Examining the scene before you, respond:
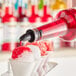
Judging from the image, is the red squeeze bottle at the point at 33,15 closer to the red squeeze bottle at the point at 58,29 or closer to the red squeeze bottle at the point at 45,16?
the red squeeze bottle at the point at 45,16

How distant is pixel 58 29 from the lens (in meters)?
0.22

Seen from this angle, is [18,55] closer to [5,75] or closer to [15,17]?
[5,75]

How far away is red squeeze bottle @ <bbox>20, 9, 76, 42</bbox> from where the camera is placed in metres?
0.20

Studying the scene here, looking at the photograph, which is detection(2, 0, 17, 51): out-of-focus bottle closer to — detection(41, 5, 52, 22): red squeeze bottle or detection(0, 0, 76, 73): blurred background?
detection(0, 0, 76, 73): blurred background

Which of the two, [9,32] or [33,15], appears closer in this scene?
[9,32]

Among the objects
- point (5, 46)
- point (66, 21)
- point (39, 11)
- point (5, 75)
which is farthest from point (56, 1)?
point (66, 21)

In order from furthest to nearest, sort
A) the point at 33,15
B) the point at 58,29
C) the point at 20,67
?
1. the point at 33,15
2. the point at 20,67
3. the point at 58,29

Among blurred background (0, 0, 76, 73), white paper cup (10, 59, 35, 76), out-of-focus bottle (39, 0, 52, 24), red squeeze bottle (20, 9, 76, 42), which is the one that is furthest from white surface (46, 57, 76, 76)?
out-of-focus bottle (39, 0, 52, 24)

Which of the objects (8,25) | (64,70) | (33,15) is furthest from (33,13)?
(64,70)

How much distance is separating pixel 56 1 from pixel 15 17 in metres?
0.29

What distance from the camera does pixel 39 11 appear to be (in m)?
1.47

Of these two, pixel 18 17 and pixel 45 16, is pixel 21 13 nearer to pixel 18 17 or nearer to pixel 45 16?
pixel 18 17

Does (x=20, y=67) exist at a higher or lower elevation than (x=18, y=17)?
lower

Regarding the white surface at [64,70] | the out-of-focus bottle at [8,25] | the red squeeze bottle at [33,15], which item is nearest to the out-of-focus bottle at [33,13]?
the red squeeze bottle at [33,15]
